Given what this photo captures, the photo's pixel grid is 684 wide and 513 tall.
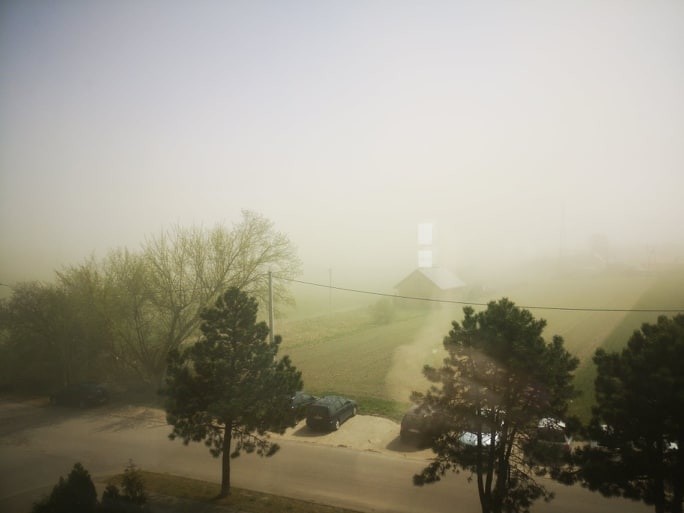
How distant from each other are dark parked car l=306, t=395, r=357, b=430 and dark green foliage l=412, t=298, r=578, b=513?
28.1ft

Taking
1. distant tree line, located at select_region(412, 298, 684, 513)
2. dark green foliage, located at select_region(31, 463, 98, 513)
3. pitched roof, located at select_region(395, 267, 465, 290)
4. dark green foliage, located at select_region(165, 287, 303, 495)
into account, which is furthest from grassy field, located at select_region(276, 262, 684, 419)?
dark green foliage, located at select_region(31, 463, 98, 513)

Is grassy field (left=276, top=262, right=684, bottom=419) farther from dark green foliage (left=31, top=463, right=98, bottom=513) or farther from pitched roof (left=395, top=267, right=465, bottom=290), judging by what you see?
dark green foliage (left=31, top=463, right=98, bottom=513)

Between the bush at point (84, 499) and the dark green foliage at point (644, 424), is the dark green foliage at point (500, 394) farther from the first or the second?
the bush at point (84, 499)

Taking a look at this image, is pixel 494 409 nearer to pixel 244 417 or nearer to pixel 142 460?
pixel 244 417

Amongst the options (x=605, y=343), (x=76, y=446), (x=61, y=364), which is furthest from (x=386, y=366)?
(x=61, y=364)

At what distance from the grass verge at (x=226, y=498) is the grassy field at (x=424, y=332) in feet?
25.3

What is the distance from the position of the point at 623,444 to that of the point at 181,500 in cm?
1145

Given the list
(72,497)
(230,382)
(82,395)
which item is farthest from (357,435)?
(82,395)

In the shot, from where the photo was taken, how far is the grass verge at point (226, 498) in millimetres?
10961

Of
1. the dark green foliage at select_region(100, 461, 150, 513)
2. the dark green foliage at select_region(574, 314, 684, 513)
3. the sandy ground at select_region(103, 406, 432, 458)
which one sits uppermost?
the dark green foliage at select_region(574, 314, 684, 513)

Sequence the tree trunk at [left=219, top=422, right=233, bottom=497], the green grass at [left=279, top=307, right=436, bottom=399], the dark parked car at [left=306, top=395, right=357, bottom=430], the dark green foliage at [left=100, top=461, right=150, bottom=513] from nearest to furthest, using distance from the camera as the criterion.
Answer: the dark green foliage at [left=100, top=461, right=150, bottom=513] → the tree trunk at [left=219, top=422, right=233, bottom=497] → the dark parked car at [left=306, top=395, right=357, bottom=430] → the green grass at [left=279, top=307, right=436, bottom=399]

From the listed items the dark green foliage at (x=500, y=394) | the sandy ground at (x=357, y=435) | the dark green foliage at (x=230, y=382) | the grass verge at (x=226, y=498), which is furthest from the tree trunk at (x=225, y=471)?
→ the dark green foliage at (x=500, y=394)

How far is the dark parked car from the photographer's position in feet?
55.4

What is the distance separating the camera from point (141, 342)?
78.6 ft
